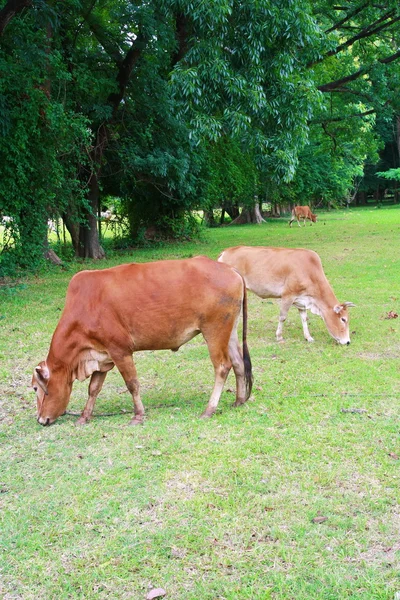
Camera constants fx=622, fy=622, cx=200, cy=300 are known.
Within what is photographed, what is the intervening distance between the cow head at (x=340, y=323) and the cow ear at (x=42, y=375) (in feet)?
14.5

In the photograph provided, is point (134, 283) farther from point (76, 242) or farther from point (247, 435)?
point (76, 242)

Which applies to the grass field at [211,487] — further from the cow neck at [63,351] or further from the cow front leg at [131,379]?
the cow neck at [63,351]

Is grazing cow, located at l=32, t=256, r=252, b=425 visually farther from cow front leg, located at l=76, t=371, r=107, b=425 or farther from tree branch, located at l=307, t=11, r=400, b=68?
tree branch, located at l=307, t=11, r=400, b=68

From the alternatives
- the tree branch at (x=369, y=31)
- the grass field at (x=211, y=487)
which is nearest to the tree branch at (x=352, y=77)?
the tree branch at (x=369, y=31)

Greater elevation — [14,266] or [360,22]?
[360,22]

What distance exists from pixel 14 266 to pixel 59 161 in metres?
3.25

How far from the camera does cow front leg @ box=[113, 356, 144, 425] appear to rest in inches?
234

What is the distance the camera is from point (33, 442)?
5652 mm

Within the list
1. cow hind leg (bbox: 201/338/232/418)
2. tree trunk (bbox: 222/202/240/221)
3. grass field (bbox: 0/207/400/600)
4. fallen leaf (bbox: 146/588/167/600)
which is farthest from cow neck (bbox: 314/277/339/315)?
tree trunk (bbox: 222/202/240/221)

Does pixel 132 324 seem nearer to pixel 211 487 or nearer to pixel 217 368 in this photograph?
pixel 217 368

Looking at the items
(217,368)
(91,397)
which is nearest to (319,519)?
(217,368)

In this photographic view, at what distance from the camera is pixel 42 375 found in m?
5.92

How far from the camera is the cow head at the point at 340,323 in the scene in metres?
8.73

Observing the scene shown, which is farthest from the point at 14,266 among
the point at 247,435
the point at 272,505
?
the point at 272,505
